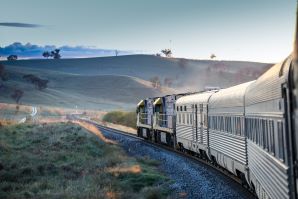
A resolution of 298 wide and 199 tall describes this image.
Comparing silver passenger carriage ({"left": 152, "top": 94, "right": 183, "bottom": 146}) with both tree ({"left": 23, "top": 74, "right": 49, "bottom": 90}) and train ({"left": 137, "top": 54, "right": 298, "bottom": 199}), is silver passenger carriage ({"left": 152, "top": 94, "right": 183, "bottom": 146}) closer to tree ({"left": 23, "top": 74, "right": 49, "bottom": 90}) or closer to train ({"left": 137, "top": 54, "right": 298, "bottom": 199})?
train ({"left": 137, "top": 54, "right": 298, "bottom": 199})

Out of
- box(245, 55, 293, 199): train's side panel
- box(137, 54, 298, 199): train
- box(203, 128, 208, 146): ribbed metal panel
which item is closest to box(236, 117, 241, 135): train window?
box(137, 54, 298, 199): train

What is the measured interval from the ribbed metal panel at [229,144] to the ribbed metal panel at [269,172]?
1.97 meters

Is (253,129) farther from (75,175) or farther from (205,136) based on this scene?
(205,136)

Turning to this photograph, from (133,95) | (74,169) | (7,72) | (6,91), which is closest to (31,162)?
(74,169)

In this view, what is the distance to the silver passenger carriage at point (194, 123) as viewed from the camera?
2462 cm

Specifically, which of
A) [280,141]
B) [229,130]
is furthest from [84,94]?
[280,141]

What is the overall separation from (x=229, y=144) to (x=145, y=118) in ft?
98.6

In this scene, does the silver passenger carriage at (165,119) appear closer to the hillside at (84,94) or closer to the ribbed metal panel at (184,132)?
the ribbed metal panel at (184,132)

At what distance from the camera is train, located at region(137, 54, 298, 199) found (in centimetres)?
795

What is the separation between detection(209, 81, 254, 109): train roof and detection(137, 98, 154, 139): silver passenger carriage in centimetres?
2270

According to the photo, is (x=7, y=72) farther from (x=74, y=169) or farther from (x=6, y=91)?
(x=74, y=169)

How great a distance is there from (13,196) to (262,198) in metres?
8.16

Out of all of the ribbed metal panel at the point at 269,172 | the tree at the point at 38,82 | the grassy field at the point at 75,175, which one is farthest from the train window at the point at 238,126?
the tree at the point at 38,82

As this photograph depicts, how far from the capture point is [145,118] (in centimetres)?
4847
